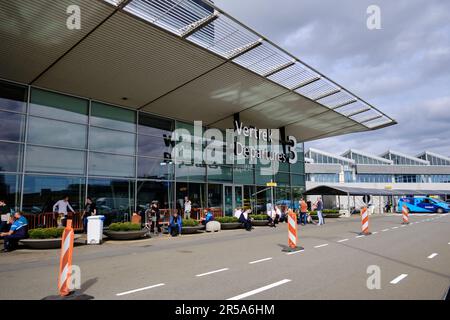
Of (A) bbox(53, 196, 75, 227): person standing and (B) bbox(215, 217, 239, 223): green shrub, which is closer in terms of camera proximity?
(A) bbox(53, 196, 75, 227): person standing

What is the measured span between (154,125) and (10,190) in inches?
346

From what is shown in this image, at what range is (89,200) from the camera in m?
16.9

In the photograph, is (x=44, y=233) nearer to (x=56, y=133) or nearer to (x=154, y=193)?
(x=56, y=133)

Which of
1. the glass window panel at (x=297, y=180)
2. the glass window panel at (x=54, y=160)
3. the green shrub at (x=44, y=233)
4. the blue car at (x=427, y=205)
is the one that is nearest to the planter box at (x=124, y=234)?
the green shrub at (x=44, y=233)

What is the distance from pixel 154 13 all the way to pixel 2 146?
8.98 metres

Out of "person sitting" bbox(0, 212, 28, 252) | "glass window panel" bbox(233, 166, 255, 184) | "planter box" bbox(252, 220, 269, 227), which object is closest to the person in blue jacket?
"person sitting" bbox(0, 212, 28, 252)

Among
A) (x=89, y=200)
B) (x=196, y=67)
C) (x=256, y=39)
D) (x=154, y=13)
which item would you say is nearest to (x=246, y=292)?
(x=154, y=13)

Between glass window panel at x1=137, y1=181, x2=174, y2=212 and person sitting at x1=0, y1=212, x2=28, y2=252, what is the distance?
317 inches

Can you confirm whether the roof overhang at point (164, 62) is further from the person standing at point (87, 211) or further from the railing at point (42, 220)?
the railing at point (42, 220)

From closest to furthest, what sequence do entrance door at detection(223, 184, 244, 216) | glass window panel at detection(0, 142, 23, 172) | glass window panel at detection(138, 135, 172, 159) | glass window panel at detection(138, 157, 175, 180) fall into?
glass window panel at detection(0, 142, 23, 172) < glass window panel at detection(138, 157, 175, 180) < glass window panel at detection(138, 135, 172, 159) < entrance door at detection(223, 184, 244, 216)

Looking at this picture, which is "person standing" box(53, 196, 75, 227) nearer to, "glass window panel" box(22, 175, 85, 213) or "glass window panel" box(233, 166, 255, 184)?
"glass window panel" box(22, 175, 85, 213)

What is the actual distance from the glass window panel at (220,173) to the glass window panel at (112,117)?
20.3 feet

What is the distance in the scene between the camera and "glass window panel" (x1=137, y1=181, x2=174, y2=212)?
65.1 feet
